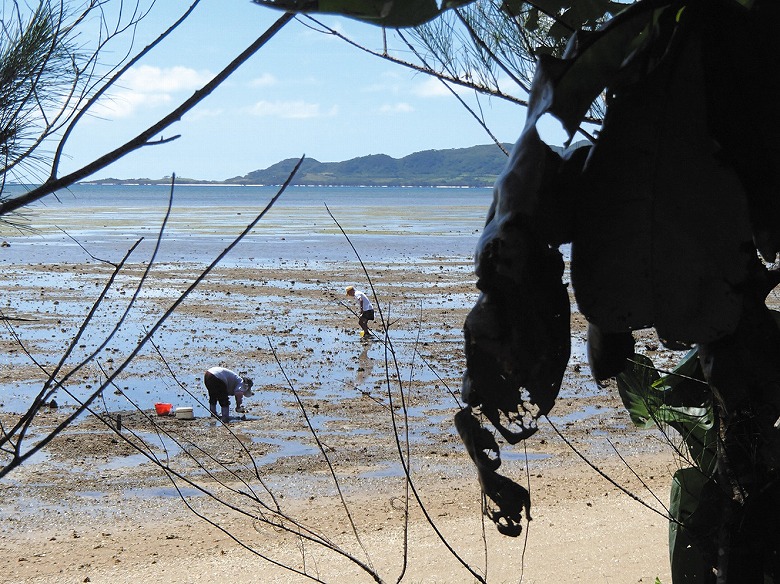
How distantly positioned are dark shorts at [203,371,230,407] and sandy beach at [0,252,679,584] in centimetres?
30

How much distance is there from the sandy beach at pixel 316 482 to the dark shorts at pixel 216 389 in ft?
0.99

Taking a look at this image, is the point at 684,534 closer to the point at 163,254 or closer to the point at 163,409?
the point at 163,409

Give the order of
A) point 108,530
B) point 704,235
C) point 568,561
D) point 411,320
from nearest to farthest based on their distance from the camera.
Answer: point 704,235 < point 568,561 < point 108,530 < point 411,320

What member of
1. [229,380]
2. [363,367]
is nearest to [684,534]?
[229,380]

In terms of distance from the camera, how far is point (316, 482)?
9.34 metres

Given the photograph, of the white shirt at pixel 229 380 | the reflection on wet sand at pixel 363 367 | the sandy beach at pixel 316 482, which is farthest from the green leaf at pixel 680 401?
the reflection on wet sand at pixel 363 367

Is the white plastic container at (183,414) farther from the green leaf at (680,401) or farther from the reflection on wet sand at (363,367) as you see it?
the green leaf at (680,401)

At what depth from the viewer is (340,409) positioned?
12.2 metres

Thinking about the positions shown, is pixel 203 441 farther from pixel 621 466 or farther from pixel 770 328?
pixel 770 328

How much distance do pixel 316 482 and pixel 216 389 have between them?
2774mm

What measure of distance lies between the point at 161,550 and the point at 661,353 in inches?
402

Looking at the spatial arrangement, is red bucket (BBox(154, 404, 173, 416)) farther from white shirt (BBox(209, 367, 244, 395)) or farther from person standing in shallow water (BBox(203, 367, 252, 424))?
white shirt (BBox(209, 367, 244, 395))

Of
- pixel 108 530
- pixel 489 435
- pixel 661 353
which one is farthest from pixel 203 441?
pixel 489 435

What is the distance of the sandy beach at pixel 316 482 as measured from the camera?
6785 mm
